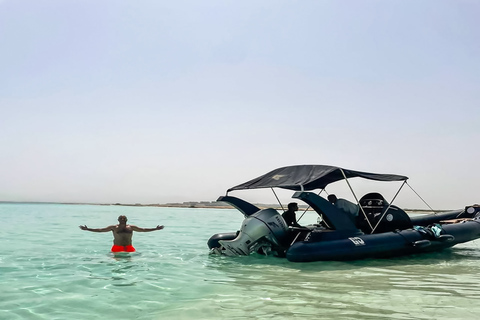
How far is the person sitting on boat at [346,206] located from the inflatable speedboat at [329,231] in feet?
0.33

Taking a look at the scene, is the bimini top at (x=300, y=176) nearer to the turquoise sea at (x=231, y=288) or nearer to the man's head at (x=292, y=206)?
the man's head at (x=292, y=206)

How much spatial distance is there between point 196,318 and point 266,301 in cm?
116

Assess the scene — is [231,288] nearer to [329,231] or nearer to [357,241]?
[329,231]

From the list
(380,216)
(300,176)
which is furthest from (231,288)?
(380,216)

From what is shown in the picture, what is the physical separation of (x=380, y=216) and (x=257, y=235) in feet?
11.7

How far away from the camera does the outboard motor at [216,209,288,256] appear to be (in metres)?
9.60

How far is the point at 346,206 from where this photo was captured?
34.8ft

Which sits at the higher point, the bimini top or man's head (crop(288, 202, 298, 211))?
the bimini top

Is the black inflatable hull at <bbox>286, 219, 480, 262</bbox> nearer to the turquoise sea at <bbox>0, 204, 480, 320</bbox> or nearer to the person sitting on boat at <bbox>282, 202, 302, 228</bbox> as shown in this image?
the turquoise sea at <bbox>0, 204, 480, 320</bbox>

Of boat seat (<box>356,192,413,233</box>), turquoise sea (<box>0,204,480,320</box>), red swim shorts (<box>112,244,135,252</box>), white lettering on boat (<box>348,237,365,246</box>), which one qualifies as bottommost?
turquoise sea (<box>0,204,480,320</box>)

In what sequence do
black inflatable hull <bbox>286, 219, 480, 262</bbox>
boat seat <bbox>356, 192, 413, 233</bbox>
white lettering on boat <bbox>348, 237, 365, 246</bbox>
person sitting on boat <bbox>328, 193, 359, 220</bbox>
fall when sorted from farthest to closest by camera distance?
boat seat <bbox>356, 192, 413, 233</bbox> < person sitting on boat <bbox>328, 193, 359, 220</bbox> < white lettering on boat <bbox>348, 237, 365, 246</bbox> < black inflatable hull <bbox>286, 219, 480, 262</bbox>

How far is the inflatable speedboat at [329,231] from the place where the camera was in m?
9.17

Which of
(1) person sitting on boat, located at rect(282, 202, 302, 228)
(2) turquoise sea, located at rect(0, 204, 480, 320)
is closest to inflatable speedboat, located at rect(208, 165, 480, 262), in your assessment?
(2) turquoise sea, located at rect(0, 204, 480, 320)

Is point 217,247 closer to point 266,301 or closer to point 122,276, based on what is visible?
point 122,276
